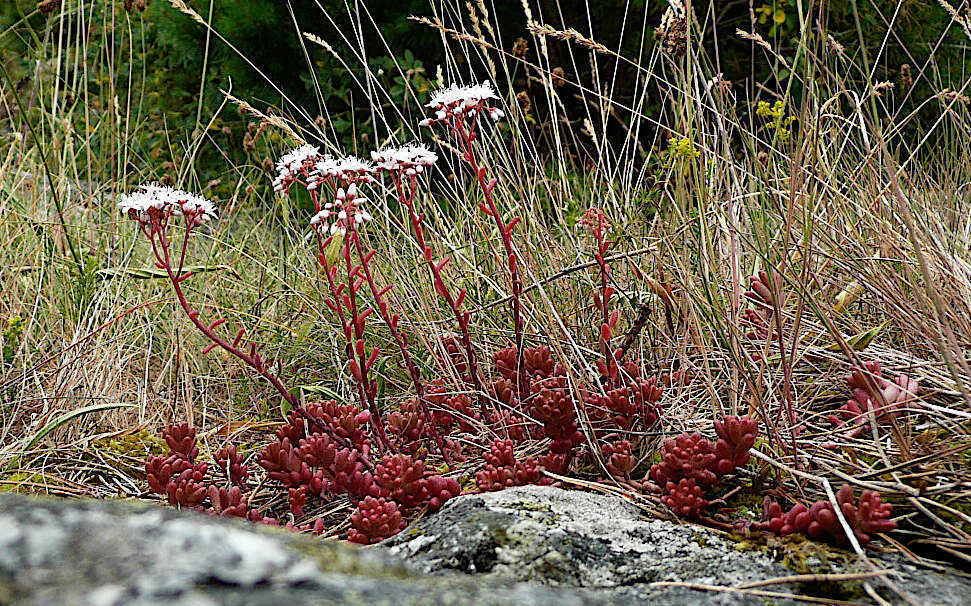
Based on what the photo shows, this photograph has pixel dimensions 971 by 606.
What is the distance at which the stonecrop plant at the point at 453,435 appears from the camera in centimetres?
160

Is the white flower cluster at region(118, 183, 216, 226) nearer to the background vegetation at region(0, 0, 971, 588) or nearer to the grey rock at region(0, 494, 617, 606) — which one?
the background vegetation at region(0, 0, 971, 588)

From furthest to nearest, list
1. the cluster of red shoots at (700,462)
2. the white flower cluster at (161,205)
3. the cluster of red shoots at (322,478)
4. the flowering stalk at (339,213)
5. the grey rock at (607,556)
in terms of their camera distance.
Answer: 1. the flowering stalk at (339,213)
2. the white flower cluster at (161,205)
3. the cluster of red shoots at (322,478)
4. the cluster of red shoots at (700,462)
5. the grey rock at (607,556)

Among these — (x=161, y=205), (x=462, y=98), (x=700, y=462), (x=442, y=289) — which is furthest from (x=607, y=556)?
(x=161, y=205)

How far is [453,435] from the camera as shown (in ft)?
7.64

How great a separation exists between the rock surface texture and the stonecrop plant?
→ 0.19 metres

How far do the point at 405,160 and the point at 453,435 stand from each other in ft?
2.68

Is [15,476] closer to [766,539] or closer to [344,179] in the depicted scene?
[344,179]

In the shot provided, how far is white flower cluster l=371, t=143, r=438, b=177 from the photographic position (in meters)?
1.95

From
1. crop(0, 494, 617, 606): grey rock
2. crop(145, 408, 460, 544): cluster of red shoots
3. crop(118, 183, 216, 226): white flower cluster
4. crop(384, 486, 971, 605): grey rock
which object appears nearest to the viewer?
crop(0, 494, 617, 606): grey rock

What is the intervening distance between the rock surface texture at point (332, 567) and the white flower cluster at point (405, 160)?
920mm

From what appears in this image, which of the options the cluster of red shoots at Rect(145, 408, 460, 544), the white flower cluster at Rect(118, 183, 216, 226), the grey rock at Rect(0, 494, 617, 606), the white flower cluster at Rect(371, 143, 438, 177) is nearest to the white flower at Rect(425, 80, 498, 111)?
the white flower cluster at Rect(371, 143, 438, 177)

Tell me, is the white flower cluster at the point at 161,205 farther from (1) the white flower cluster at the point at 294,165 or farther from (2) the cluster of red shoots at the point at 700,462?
(2) the cluster of red shoots at the point at 700,462

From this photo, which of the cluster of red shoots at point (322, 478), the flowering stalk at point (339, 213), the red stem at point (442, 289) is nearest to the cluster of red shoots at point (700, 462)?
the cluster of red shoots at point (322, 478)

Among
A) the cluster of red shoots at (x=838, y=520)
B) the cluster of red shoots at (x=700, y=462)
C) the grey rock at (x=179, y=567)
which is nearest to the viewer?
the grey rock at (x=179, y=567)
